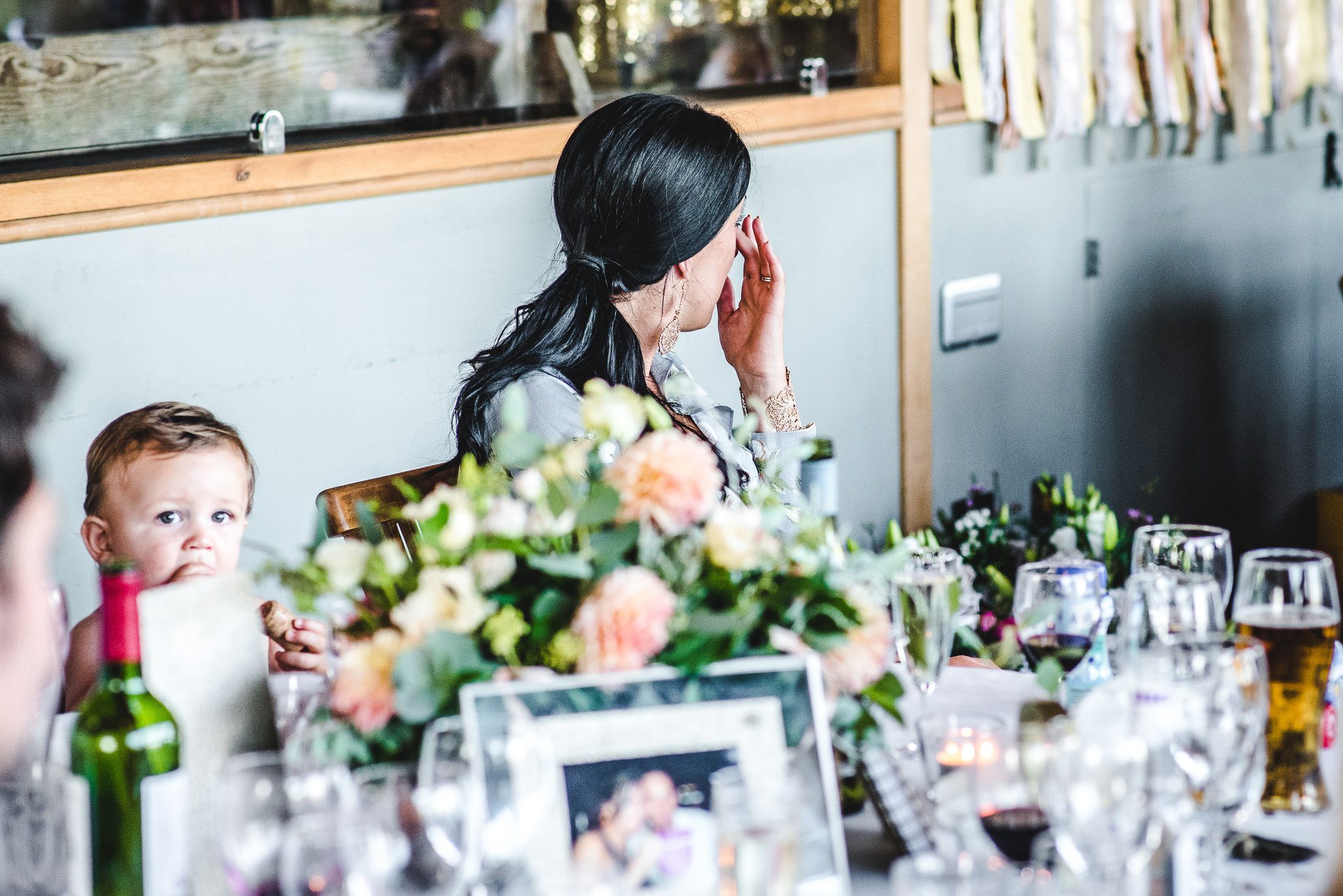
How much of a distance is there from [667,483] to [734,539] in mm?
60

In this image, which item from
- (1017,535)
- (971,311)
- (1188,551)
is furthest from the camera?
(971,311)

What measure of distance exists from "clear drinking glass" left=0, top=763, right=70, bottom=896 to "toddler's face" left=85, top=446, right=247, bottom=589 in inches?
32.9

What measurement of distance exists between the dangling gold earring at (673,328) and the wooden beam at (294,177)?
0.64 m

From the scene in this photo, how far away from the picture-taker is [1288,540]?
16.1 feet

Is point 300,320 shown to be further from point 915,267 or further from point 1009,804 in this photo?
point 1009,804

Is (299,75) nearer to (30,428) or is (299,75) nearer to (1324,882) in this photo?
(30,428)

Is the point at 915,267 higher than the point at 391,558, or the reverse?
the point at 915,267

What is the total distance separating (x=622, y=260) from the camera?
203 centimetres

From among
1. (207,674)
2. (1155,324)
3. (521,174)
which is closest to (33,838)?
(207,674)

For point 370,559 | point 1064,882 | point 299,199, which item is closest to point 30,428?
point 370,559

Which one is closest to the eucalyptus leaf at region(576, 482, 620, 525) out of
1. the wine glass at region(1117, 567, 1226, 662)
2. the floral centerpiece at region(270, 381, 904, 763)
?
the floral centerpiece at region(270, 381, 904, 763)

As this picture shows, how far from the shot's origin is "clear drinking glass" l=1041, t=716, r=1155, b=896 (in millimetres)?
938

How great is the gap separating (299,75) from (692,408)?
1042 millimetres

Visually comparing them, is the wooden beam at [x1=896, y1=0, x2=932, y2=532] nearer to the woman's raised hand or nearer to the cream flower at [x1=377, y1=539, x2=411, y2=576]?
the woman's raised hand
